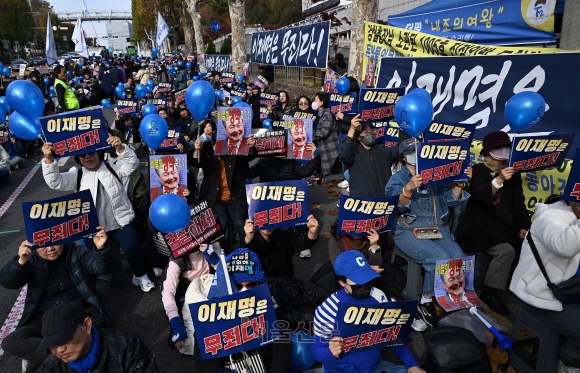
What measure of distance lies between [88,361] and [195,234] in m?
1.36

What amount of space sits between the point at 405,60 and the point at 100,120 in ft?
17.6

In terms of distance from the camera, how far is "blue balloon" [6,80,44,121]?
174 inches

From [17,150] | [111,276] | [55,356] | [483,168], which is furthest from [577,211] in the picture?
[17,150]

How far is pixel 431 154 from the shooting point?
12.4 ft

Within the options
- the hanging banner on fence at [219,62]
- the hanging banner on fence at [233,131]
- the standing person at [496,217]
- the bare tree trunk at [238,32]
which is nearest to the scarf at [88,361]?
the hanging banner on fence at [233,131]

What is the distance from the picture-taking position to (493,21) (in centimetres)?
808

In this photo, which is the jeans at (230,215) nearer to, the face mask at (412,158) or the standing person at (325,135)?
the face mask at (412,158)

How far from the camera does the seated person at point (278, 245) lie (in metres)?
3.74

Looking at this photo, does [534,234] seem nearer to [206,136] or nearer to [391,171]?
[391,171]

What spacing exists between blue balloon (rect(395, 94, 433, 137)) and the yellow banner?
6.61 ft

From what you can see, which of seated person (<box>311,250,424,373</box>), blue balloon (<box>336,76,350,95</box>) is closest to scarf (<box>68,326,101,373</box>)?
seated person (<box>311,250,424,373</box>)

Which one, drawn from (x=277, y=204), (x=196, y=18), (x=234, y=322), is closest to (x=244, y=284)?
(x=234, y=322)

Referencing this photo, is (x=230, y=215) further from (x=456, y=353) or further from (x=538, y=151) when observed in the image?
(x=538, y=151)

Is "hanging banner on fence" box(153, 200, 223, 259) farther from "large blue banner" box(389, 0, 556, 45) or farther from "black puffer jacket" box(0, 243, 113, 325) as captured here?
"large blue banner" box(389, 0, 556, 45)
